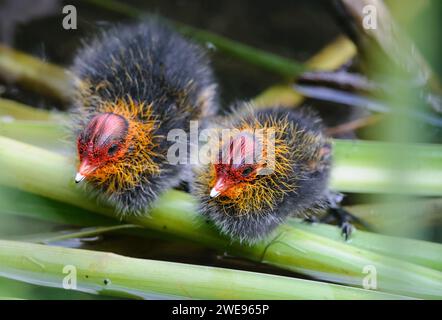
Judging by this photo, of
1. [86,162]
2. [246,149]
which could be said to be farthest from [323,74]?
[86,162]

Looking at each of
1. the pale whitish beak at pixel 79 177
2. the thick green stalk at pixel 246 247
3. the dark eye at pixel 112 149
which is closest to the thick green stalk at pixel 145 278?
the thick green stalk at pixel 246 247

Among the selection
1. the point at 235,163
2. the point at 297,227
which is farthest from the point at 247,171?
the point at 297,227

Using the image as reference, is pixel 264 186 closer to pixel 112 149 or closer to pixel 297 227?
pixel 297 227

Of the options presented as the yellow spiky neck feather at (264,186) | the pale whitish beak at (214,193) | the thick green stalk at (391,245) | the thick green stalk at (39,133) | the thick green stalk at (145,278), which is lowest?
the thick green stalk at (145,278)

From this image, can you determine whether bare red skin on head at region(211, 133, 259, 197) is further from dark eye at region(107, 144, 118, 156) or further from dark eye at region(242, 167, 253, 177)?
dark eye at region(107, 144, 118, 156)

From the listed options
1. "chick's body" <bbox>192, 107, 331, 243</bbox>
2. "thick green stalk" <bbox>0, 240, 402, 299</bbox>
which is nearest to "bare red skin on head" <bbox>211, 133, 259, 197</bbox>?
"chick's body" <bbox>192, 107, 331, 243</bbox>

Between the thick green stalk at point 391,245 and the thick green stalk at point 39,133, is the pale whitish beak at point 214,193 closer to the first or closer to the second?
the thick green stalk at point 391,245
